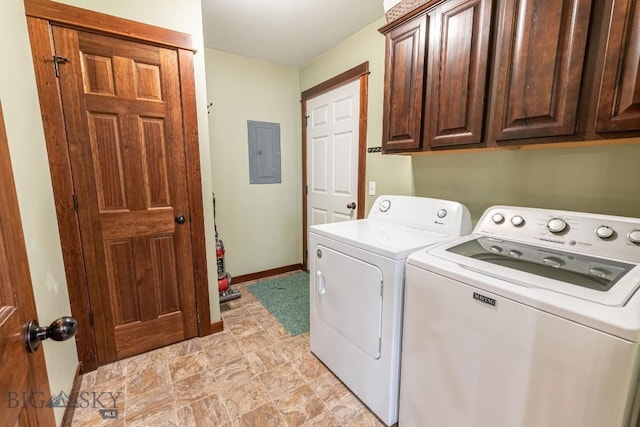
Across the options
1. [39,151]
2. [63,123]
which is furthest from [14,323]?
[63,123]

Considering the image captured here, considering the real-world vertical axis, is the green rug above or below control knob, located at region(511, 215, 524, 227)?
below

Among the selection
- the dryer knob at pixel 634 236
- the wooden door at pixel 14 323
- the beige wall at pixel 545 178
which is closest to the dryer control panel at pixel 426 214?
the beige wall at pixel 545 178

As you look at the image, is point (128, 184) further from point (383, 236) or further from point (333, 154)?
point (333, 154)

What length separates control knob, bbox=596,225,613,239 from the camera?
3.62 feet

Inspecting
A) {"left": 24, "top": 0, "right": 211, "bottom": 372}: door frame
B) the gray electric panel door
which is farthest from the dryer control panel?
the gray electric panel door

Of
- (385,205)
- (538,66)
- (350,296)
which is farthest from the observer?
(385,205)

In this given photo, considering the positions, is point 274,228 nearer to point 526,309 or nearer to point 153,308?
point 153,308

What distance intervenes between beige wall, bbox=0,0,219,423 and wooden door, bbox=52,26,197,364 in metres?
0.15

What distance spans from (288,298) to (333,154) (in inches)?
60.9

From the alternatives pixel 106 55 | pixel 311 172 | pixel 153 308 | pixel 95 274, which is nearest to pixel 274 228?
pixel 311 172

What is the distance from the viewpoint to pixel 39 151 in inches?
56.3

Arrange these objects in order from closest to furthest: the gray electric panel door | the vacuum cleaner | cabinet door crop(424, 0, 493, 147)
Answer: cabinet door crop(424, 0, 493, 147)
the vacuum cleaner
the gray electric panel door

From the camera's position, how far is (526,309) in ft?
2.81

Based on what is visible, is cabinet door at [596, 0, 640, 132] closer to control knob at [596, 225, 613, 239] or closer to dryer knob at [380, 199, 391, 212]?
control knob at [596, 225, 613, 239]
